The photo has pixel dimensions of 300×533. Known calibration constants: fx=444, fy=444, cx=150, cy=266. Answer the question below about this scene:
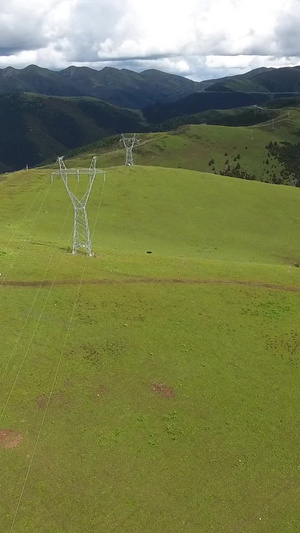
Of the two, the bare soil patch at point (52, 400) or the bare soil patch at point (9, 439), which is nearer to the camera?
the bare soil patch at point (9, 439)

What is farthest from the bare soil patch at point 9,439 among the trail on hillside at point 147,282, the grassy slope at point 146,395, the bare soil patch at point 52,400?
the trail on hillside at point 147,282

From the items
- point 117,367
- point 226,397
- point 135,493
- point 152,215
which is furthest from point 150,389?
point 152,215

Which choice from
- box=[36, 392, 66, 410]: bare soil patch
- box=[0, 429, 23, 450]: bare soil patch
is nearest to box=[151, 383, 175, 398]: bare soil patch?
box=[36, 392, 66, 410]: bare soil patch

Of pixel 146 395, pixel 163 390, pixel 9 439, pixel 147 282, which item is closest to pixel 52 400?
pixel 9 439

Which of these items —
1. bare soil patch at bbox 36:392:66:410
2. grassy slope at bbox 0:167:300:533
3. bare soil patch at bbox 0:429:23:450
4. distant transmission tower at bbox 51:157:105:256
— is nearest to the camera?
grassy slope at bbox 0:167:300:533

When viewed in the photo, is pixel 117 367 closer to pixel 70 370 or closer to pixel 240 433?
pixel 70 370

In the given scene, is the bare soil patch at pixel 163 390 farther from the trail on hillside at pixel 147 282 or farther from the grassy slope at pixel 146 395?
the trail on hillside at pixel 147 282

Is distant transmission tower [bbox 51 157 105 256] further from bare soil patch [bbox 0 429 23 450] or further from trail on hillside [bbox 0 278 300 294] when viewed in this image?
bare soil patch [bbox 0 429 23 450]
